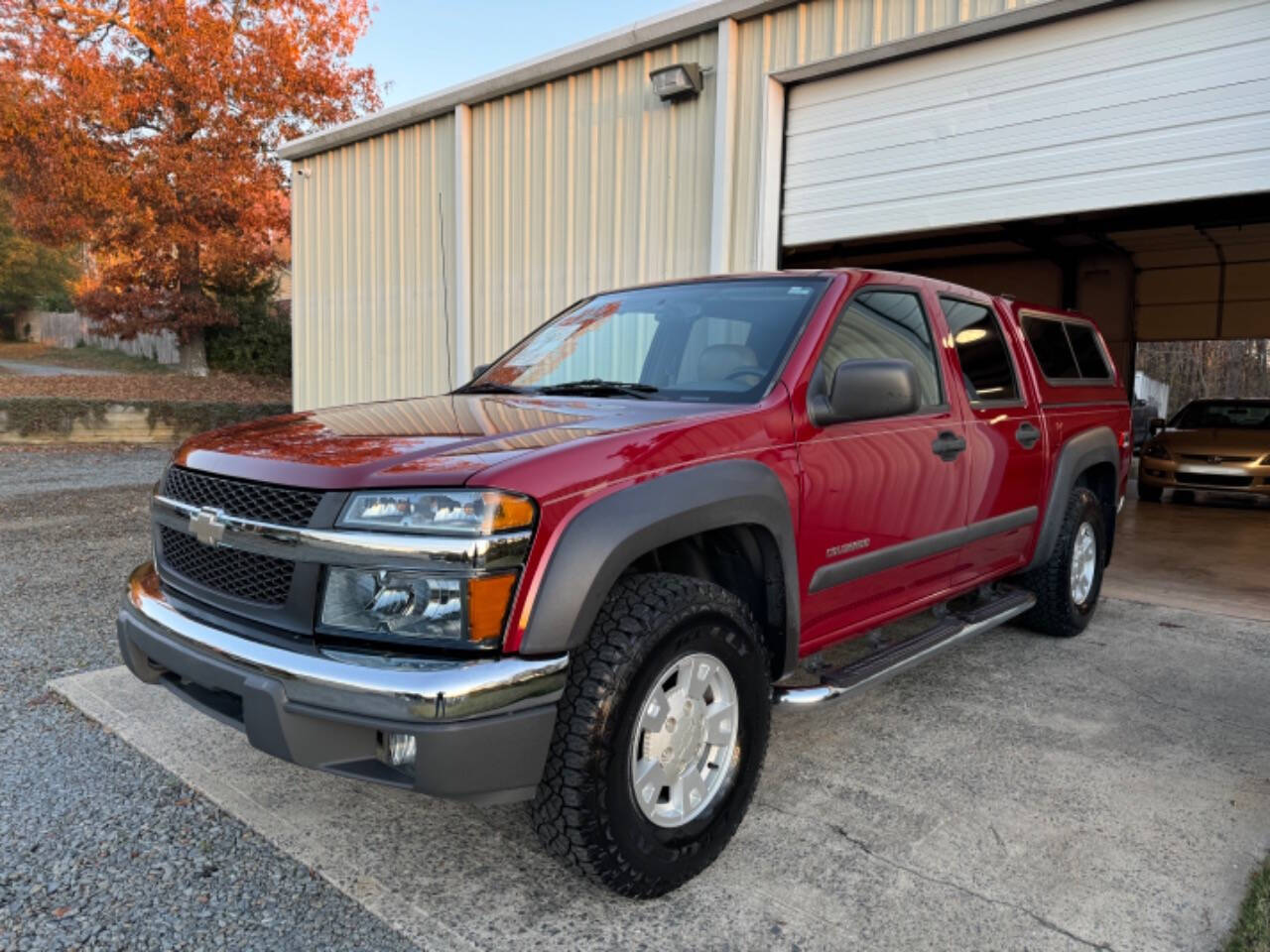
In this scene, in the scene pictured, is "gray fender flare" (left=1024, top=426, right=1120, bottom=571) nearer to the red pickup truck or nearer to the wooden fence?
the red pickup truck

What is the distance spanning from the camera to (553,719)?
2.14 meters

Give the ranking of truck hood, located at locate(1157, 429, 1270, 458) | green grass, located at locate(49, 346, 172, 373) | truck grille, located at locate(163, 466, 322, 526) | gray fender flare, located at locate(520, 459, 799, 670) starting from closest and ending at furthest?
1. gray fender flare, located at locate(520, 459, 799, 670)
2. truck grille, located at locate(163, 466, 322, 526)
3. truck hood, located at locate(1157, 429, 1270, 458)
4. green grass, located at locate(49, 346, 172, 373)

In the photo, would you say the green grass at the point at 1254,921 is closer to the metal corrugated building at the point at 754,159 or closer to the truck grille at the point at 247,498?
the truck grille at the point at 247,498

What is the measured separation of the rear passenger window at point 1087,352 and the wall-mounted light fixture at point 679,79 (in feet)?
12.7

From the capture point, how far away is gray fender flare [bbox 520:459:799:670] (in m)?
2.14

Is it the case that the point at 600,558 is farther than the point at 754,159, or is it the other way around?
the point at 754,159

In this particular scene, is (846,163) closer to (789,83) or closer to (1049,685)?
(789,83)

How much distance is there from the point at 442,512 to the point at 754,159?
5.98 meters

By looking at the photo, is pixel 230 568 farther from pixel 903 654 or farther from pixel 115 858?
pixel 903 654

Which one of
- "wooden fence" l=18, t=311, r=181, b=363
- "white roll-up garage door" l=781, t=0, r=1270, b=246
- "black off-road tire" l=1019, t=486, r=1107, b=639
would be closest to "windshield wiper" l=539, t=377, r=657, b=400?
"black off-road tire" l=1019, t=486, r=1107, b=639

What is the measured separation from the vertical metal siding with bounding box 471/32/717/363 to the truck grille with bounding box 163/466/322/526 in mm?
5639

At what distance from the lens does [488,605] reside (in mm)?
2092

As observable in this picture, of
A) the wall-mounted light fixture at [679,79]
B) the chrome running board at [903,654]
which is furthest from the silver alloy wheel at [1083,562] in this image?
the wall-mounted light fixture at [679,79]

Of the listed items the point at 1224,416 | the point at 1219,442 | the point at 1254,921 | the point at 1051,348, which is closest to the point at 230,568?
the point at 1254,921
